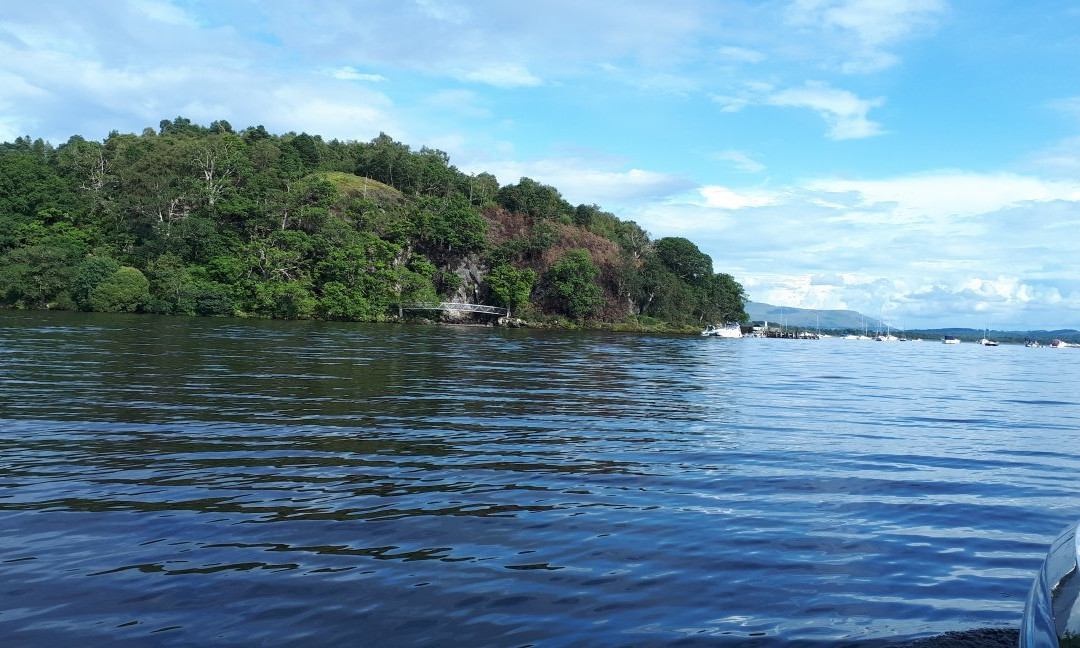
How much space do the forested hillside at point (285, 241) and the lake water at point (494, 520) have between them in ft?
226

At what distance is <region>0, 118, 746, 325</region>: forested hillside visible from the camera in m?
80.5

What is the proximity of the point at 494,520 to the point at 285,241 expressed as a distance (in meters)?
88.6

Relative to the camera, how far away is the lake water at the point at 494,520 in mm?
5684

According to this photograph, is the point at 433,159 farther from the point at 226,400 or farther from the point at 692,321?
the point at 226,400

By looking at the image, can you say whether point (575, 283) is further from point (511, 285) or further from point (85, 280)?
point (85, 280)

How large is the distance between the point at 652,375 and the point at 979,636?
26339 mm

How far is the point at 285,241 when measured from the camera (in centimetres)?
8950

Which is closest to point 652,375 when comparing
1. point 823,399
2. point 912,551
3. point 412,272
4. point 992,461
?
point 823,399

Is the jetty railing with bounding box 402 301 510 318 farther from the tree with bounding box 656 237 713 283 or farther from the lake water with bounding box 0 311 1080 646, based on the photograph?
the lake water with bounding box 0 311 1080 646

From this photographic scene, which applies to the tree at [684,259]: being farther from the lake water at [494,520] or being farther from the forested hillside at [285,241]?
the lake water at [494,520]

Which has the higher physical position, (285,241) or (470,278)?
(285,241)

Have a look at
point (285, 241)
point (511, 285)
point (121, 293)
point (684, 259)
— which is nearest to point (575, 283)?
point (511, 285)

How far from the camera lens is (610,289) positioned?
395 ft

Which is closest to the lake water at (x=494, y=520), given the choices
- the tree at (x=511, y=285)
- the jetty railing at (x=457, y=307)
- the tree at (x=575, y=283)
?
the jetty railing at (x=457, y=307)
